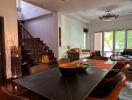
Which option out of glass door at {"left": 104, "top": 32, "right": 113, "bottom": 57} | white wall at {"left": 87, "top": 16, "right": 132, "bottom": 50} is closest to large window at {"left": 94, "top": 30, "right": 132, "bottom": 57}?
glass door at {"left": 104, "top": 32, "right": 113, "bottom": 57}

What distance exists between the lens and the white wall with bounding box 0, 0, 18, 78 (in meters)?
3.73

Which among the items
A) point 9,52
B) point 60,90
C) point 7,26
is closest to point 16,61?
point 9,52

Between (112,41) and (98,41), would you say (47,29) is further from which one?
(112,41)

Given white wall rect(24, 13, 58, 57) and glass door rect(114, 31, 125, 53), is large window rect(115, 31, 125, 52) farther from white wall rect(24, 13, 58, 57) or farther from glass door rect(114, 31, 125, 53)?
white wall rect(24, 13, 58, 57)

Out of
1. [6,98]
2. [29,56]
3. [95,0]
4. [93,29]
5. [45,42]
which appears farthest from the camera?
[93,29]

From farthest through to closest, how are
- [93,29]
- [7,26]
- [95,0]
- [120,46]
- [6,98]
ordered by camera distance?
[93,29] < [120,46] < [95,0] < [7,26] < [6,98]

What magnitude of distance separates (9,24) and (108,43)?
6552 millimetres

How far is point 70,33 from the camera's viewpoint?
7.02 meters

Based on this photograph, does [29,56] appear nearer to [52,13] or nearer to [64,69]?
[52,13]

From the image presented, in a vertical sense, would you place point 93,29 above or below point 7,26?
above

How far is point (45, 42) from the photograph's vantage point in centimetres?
645

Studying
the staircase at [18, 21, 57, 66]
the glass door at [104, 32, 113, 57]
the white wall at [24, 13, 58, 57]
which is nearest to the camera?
the staircase at [18, 21, 57, 66]

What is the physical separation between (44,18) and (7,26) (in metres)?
2.91

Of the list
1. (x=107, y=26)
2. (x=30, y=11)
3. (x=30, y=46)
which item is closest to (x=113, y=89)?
(x=30, y=46)
